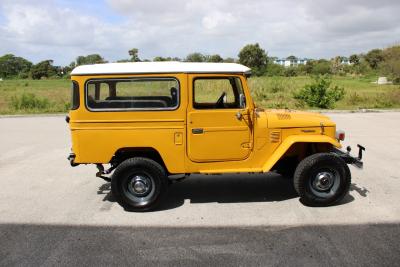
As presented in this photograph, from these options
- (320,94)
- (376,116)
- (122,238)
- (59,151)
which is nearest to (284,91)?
(320,94)

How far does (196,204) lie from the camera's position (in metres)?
5.78

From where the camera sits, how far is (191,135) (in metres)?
5.37

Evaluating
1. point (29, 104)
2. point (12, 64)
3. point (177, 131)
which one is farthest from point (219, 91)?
point (12, 64)

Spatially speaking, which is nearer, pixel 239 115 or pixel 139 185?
pixel 239 115

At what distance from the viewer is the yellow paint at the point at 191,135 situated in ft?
17.5

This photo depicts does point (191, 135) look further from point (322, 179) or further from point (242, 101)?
point (322, 179)

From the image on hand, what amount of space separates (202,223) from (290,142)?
1645 mm

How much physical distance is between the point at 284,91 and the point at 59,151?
59.4ft

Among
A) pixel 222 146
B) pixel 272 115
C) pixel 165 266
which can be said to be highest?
pixel 272 115

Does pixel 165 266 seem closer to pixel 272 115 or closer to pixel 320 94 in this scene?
pixel 272 115

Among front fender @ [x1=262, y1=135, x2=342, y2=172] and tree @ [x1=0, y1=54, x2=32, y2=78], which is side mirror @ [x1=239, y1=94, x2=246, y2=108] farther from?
tree @ [x1=0, y1=54, x2=32, y2=78]

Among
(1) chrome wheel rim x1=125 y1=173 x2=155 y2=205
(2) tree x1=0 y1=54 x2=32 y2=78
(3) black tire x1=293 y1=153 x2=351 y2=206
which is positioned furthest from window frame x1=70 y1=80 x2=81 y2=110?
(2) tree x1=0 y1=54 x2=32 y2=78

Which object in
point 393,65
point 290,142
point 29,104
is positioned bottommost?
point 290,142

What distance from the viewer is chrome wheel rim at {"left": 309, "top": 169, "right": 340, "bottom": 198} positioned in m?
5.50
